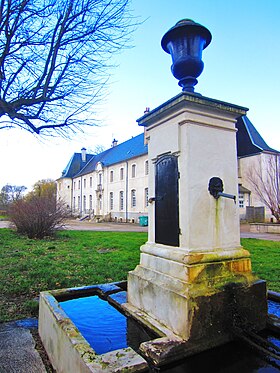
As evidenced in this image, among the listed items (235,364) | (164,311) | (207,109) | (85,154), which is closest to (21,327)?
(164,311)

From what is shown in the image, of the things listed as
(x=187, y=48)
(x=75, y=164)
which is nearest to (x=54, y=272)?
(x=187, y=48)

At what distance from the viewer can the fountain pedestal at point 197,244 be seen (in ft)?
7.22

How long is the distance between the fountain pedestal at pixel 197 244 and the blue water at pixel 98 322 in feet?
0.78

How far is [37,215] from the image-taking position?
40.5 ft

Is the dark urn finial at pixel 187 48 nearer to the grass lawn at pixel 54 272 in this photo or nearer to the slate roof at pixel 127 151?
the grass lawn at pixel 54 272

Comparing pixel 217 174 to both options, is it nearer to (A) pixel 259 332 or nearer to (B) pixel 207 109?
(B) pixel 207 109

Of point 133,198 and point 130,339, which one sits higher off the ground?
point 133,198

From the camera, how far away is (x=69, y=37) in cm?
647

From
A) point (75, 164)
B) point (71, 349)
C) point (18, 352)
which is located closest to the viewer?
point (71, 349)

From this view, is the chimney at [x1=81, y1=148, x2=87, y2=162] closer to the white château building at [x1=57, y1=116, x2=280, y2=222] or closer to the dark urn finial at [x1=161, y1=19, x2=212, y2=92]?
the white château building at [x1=57, y1=116, x2=280, y2=222]

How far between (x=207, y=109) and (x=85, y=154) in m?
46.6

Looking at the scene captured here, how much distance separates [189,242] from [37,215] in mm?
11281

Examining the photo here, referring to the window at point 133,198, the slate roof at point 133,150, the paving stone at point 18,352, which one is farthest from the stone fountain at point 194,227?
the window at point 133,198

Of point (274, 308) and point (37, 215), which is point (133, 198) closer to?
point (37, 215)
